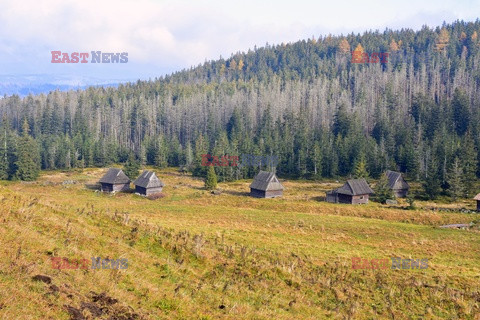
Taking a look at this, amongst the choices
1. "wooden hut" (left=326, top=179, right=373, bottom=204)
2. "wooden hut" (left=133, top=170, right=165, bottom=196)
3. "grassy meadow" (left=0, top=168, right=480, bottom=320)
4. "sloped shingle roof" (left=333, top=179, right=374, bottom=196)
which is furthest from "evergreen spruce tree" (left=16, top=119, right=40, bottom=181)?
"sloped shingle roof" (left=333, top=179, right=374, bottom=196)

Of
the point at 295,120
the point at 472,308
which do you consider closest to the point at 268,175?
the point at 472,308

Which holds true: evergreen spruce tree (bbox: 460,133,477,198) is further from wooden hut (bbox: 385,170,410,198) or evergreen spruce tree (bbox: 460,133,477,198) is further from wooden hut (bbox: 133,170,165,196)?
wooden hut (bbox: 133,170,165,196)

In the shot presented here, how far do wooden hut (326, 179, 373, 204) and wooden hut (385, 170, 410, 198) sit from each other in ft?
23.2

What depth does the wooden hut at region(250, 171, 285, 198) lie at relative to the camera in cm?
6366

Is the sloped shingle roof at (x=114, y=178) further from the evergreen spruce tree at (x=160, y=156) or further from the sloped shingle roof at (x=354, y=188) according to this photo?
the sloped shingle roof at (x=354, y=188)

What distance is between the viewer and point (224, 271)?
1917cm

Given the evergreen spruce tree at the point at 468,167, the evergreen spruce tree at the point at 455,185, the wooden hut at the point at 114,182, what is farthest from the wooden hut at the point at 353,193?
the wooden hut at the point at 114,182

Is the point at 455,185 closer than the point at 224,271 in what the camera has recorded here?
No

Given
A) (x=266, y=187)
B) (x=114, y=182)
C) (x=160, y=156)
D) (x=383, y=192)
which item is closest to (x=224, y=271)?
(x=266, y=187)

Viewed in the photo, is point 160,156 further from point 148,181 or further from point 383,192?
point 383,192

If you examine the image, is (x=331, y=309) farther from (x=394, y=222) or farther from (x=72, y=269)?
(x=394, y=222)

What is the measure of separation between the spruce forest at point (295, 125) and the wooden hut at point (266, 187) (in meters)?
18.9

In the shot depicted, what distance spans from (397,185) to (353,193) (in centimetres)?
1207

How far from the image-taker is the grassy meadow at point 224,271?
12.2 meters
